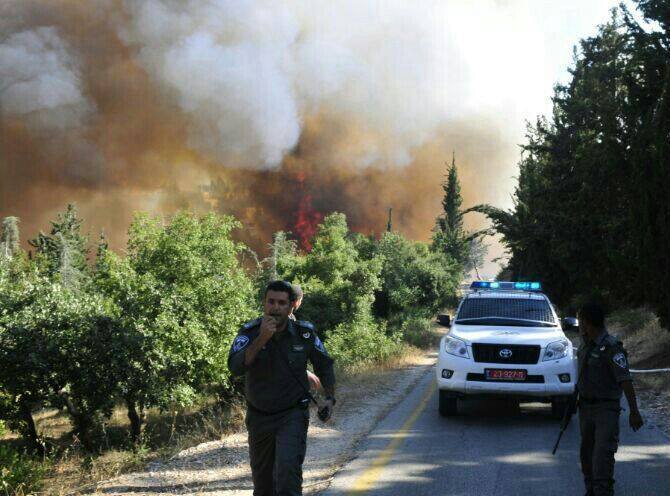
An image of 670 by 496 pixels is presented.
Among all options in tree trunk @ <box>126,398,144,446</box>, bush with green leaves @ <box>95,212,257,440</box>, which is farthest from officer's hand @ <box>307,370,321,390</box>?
tree trunk @ <box>126,398,144,446</box>

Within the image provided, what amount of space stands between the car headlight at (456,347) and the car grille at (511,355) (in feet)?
0.49

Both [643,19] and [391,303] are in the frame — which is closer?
[643,19]

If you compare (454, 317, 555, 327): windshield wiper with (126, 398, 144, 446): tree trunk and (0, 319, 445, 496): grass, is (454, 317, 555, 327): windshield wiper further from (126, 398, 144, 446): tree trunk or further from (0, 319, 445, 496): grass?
(126, 398, 144, 446): tree trunk

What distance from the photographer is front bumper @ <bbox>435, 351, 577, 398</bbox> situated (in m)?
8.80

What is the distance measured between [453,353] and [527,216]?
73.6 feet

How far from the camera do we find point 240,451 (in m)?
7.34

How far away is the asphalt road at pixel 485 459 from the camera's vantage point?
19.7 ft

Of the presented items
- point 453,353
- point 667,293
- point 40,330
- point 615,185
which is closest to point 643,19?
point 615,185

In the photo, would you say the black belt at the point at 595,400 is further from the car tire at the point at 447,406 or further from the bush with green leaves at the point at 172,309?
the bush with green leaves at the point at 172,309

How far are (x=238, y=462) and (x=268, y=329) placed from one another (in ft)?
11.8

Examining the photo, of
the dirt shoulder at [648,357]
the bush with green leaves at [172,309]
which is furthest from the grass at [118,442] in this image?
the dirt shoulder at [648,357]

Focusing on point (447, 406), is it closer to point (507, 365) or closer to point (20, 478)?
point (507, 365)

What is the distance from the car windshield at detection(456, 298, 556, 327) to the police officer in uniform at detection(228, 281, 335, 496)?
6.52 metres

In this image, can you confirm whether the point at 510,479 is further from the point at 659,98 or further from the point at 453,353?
the point at 659,98
